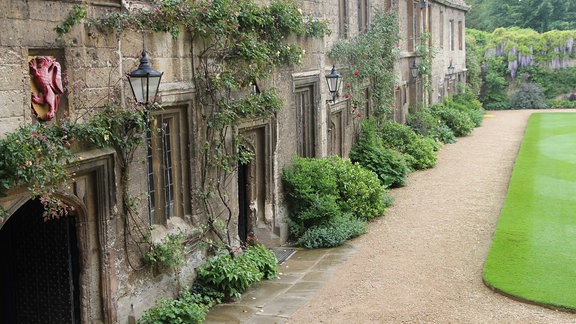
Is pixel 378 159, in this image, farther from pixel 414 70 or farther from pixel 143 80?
pixel 143 80

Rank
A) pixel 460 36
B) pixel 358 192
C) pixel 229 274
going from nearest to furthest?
pixel 229 274
pixel 358 192
pixel 460 36

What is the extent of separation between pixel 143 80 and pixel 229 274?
10.6ft

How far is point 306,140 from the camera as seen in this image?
14.6m

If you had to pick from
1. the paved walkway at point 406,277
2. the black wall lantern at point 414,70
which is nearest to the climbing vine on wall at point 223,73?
the paved walkway at point 406,277

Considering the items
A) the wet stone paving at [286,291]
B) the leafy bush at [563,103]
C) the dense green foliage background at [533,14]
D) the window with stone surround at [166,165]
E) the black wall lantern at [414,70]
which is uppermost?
the dense green foliage background at [533,14]

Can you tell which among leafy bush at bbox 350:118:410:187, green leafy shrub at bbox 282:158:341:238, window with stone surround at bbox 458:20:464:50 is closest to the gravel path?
leafy bush at bbox 350:118:410:187

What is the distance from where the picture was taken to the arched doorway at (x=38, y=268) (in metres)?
7.76

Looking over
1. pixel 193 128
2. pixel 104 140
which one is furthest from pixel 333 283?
pixel 104 140

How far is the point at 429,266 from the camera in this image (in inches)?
436

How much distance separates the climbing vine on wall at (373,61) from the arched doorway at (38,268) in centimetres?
937

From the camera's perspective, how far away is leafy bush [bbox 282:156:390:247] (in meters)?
13.0

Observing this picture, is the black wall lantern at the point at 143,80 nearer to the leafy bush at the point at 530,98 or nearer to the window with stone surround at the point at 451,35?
the window with stone surround at the point at 451,35

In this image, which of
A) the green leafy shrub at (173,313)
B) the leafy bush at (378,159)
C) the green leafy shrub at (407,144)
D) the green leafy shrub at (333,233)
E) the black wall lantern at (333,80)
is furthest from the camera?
the green leafy shrub at (407,144)

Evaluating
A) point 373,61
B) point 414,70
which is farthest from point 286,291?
point 414,70
